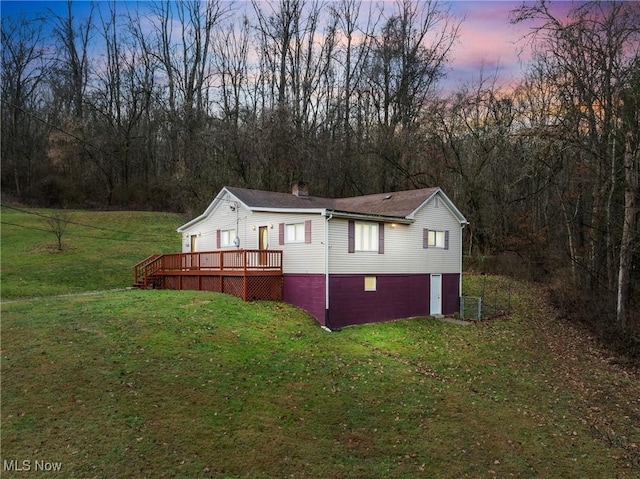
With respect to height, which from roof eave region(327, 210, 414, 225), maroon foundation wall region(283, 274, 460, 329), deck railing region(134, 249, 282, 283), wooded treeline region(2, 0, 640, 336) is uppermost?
wooded treeline region(2, 0, 640, 336)

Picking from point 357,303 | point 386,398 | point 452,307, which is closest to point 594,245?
point 452,307

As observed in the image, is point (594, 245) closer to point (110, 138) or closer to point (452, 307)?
point (452, 307)

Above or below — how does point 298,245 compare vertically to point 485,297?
above

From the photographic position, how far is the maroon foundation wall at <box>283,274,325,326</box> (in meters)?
16.7

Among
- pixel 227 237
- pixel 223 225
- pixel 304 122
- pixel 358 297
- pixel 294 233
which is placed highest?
pixel 304 122

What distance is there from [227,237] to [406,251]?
8679 mm

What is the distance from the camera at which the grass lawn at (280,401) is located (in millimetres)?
7637

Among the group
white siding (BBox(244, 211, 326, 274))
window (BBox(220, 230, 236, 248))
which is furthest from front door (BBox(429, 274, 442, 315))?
window (BBox(220, 230, 236, 248))

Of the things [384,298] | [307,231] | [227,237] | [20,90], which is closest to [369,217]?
[307,231]

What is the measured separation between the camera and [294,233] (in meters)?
18.2

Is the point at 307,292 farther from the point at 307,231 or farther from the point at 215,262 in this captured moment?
the point at 215,262

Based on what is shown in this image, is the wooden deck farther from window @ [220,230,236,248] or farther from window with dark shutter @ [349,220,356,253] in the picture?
window with dark shutter @ [349,220,356,253]

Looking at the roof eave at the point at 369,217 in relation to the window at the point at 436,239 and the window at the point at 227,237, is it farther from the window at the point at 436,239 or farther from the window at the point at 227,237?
the window at the point at 227,237

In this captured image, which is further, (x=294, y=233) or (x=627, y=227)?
(x=294, y=233)
